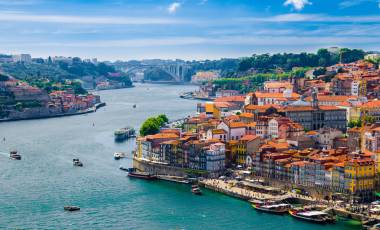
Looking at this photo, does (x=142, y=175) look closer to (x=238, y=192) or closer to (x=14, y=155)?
(x=238, y=192)

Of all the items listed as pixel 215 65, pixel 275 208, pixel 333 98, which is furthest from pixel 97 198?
pixel 215 65

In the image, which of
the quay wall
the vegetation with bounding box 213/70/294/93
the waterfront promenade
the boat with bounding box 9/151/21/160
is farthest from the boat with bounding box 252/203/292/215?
the vegetation with bounding box 213/70/294/93

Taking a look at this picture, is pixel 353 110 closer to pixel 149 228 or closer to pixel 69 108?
pixel 149 228

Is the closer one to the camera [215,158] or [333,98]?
[215,158]

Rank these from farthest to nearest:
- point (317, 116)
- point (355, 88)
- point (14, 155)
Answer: point (355, 88) → point (317, 116) → point (14, 155)

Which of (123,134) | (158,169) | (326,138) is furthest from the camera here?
(123,134)

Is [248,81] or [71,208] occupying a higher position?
[248,81]

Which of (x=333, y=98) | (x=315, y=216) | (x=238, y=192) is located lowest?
(x=315, y=216)
